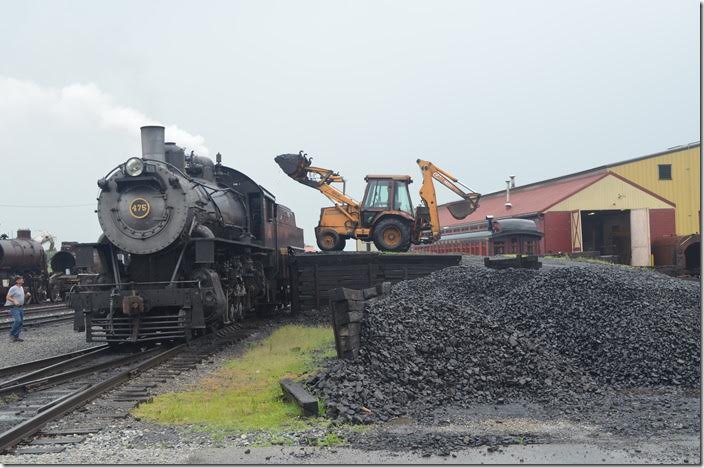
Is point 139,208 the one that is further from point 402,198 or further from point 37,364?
point 402,198

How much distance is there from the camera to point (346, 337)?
8.35 m

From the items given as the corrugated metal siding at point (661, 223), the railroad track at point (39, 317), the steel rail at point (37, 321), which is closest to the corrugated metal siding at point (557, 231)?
the corrugated metal siding at point (661, 223)

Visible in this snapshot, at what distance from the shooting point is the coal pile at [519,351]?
24.6 ft

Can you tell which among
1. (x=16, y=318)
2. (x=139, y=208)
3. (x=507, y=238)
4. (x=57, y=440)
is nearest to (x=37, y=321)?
(x=16, y=318)

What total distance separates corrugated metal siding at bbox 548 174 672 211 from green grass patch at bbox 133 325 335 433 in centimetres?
2502

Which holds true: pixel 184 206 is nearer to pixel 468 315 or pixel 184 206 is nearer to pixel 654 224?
pixel 468 315

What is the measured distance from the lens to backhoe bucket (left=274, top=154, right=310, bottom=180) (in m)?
23.2

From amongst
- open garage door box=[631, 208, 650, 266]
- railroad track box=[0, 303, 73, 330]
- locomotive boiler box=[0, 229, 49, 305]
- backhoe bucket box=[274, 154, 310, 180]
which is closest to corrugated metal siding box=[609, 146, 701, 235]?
open garage door box=[631, 208, 650, 266]

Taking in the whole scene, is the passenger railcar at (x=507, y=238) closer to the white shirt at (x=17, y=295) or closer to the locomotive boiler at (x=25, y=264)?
the locomotive boiler at (x=25, y=264)

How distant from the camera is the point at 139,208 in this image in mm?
12547

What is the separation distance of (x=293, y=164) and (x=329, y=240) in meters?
2.80

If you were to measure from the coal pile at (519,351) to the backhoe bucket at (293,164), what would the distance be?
43.3 ft

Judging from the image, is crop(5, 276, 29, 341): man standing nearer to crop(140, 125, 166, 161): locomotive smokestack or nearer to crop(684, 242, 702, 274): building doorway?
crop(140, 125, 166, 161): locomotive smokestack

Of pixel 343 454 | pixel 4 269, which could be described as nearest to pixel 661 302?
pixel 343 454
